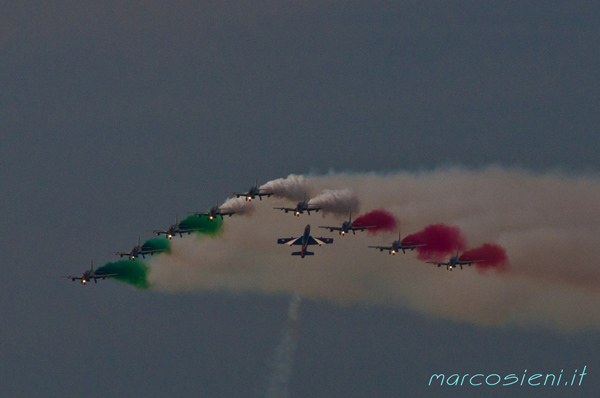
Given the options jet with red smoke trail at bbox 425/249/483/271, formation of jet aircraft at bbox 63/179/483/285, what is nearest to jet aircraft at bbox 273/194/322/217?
formation of jet aircraft at bbox 63/179/483/285

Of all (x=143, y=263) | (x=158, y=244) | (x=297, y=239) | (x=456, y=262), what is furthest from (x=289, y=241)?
(x=456, y=262)

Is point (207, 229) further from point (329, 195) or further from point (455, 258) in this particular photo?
point (455, 258)

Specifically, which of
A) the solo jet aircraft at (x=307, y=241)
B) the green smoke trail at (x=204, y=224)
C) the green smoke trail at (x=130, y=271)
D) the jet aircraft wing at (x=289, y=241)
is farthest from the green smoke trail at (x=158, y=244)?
the solo jet aircraft at (x=307, y=241)

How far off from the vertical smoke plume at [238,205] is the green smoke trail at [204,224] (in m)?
4.15

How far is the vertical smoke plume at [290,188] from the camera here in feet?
438

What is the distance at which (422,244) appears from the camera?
439ft

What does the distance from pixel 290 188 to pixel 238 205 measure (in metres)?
6.39

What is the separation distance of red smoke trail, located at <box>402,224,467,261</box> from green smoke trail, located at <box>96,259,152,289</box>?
26800 mm

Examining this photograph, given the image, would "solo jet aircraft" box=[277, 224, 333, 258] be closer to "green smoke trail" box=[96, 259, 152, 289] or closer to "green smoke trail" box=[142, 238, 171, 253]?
"green smoke trail" box=[142, 238, 171, 253]

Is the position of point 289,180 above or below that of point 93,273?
above

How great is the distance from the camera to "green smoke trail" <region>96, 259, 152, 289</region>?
5610 inches

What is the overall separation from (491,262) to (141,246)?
3200cm

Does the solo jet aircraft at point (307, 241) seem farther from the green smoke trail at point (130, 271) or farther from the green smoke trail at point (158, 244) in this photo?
the green smoke trail at point (130, 271)

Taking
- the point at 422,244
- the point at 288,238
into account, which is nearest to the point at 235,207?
the point at 288,238
